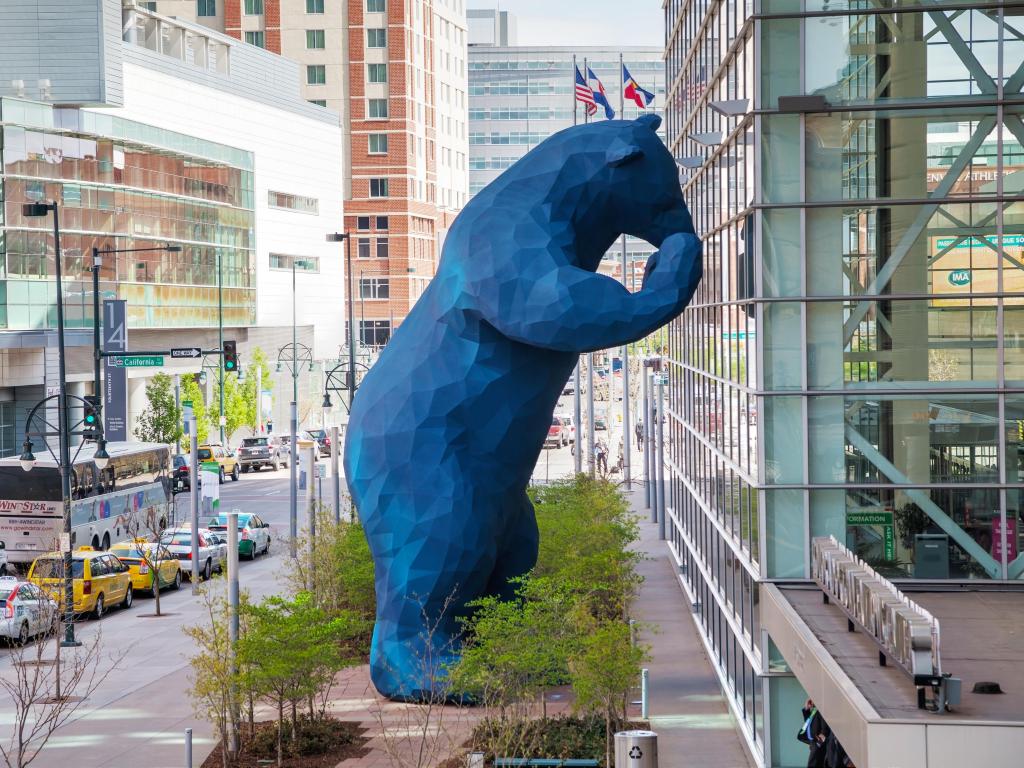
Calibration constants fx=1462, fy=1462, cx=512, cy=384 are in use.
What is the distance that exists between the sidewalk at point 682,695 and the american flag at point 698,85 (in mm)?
8264

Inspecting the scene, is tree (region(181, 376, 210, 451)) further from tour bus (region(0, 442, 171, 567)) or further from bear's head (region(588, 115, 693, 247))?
bear's head (region(588, 115, 693, 247))

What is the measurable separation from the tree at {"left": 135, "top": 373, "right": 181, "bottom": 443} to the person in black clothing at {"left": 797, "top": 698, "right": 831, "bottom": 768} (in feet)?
144

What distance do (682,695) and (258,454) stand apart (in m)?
42.4

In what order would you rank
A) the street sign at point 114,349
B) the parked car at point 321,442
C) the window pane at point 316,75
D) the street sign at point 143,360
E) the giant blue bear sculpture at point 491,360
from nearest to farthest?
the giant blue bear sculpture at point 491,360 → the street sign at point 143,360 → the street sign at point 114,349 → the parked car at point 321,442 → the window pane at point 316,75

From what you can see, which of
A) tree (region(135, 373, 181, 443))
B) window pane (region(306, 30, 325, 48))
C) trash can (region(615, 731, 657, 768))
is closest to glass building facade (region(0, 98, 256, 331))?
tree (region(135, 373, 181, 443))

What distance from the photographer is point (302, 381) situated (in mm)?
76375

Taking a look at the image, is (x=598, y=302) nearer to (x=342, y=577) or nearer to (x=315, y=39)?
(x=342, y=577)

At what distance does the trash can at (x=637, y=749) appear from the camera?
1120cm

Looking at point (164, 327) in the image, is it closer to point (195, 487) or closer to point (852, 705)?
point (195, 487)

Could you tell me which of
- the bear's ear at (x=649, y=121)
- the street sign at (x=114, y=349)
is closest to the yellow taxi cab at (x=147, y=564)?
the street sign at (x=114, y=349)

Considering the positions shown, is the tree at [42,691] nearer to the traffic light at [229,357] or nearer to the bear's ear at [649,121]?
the bear's ear at [649,121]

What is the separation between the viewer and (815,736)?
44.0 ft

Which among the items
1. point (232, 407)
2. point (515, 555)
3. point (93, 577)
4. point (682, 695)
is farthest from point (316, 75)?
point (515, 555)

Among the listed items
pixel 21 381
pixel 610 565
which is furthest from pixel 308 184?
pixel 610 565
